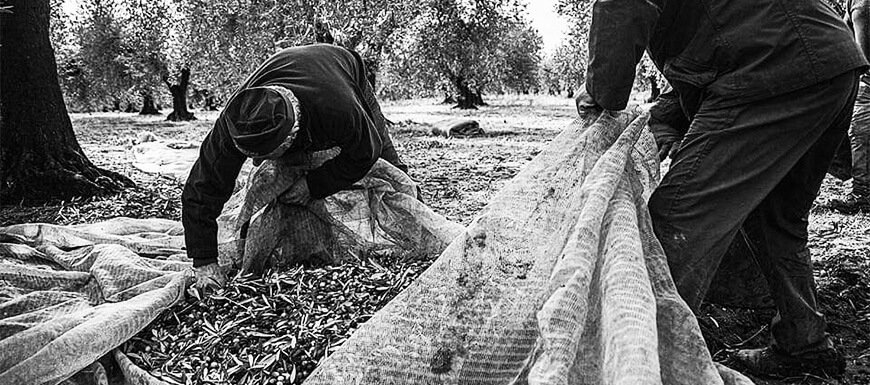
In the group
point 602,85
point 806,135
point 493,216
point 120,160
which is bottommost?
point 120,160

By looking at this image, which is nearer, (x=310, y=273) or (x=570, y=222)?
(x=570, y=222)

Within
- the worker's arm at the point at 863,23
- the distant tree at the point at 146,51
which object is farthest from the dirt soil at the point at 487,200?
the distant tree at the point at 146,51

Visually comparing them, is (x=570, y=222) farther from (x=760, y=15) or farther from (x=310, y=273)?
(x=310, y=273)

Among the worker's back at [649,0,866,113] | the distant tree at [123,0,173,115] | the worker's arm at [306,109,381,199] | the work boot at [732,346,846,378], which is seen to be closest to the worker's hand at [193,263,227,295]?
the worker's arm at [306,109,381,199]

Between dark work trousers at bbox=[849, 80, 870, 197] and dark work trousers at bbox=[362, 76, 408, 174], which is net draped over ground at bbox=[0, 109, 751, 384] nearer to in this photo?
dark work trousers at bbox=[362, 76, 408, 174]

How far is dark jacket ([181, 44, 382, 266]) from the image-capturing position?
9.90 feet

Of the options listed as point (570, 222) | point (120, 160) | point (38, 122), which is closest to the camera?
point (570, 222)

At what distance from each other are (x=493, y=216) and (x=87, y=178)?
16.8ft

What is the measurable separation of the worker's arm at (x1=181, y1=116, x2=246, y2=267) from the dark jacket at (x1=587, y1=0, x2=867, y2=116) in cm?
166

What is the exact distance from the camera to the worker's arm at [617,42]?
216cm

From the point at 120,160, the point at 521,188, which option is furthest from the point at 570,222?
the point at 120,160

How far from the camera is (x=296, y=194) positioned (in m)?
3.41

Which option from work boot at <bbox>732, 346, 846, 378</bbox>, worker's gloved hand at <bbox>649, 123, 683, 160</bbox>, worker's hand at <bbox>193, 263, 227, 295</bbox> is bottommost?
work boot at <bbox>732, 346, 846, 378</bbox>

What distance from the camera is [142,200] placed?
6.01 m
